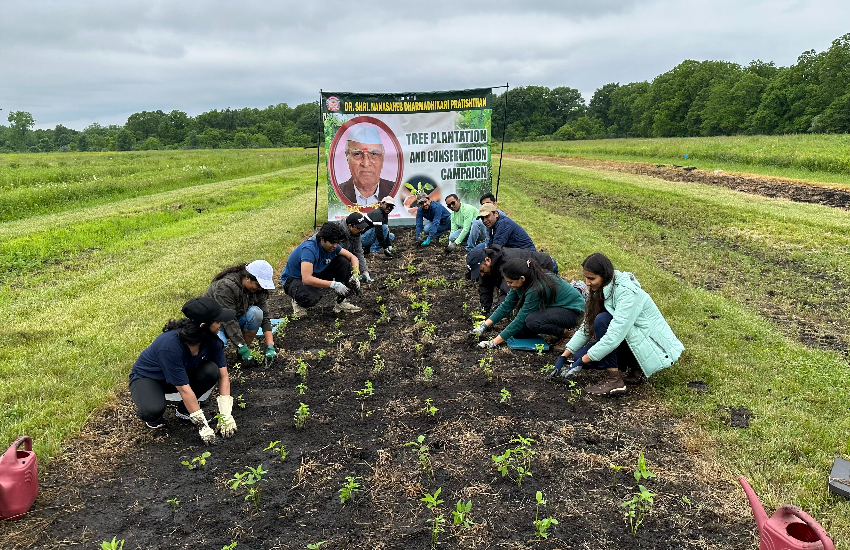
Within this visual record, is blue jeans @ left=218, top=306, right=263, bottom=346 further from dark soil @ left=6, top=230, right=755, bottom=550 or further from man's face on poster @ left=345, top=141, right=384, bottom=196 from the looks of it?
man's face on poster @ left=345, top=141, right=384, bottom=196

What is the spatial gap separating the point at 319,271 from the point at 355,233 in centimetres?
78

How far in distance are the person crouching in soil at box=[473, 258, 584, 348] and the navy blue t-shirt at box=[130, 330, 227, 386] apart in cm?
288

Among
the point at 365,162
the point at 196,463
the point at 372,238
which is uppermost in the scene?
the point at 365,162

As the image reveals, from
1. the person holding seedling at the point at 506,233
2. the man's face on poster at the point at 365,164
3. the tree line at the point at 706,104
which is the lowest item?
the person holding seedling at the point at 506,233

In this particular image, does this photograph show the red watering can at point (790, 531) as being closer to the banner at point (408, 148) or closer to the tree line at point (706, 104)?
the banner at point (408, 148)

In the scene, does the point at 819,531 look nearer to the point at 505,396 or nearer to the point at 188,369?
the point at 505,396

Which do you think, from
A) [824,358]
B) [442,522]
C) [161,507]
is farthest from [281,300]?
[824,358]

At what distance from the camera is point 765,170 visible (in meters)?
24.6

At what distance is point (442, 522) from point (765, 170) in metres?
26.5

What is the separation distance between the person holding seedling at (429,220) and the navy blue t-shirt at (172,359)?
24.5ft

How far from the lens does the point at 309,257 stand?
24.3ft

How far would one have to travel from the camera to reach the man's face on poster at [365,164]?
1288 cm

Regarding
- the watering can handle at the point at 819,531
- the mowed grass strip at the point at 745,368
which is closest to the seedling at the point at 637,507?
the mowed grass strip at the point at 745,368

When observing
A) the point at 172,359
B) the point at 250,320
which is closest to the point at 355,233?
the point at 250,320
